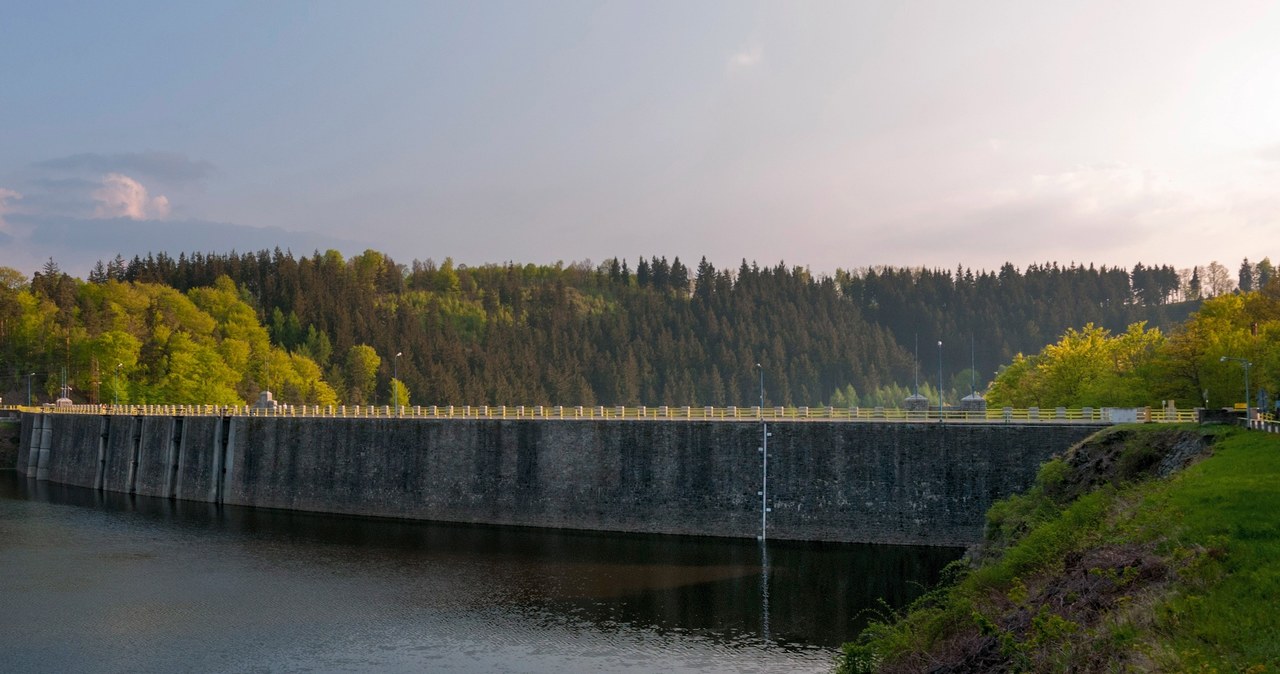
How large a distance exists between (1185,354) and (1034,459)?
19680 mm

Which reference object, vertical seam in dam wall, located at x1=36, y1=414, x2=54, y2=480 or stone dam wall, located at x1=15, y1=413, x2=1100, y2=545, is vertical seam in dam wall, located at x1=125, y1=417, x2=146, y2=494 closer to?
stone dam wall, located at x1=15, y1=413, x2=1100, y2=545

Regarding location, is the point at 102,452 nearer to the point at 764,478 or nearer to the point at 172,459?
the point at 172,459

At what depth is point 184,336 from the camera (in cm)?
13525

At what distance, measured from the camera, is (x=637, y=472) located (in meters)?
67.8

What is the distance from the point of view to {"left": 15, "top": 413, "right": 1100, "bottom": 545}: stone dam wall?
60.7 metres

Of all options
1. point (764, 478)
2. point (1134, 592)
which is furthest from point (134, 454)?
point (1134, 592)

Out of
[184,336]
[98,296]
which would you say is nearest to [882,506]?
[184,336]

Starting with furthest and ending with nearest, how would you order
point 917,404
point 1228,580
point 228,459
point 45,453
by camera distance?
point 45,453 < point 228,459 < point 917,404 < point 1228,580

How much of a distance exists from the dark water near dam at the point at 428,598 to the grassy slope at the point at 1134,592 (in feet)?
32.1

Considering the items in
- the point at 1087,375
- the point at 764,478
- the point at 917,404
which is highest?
the point at 1087,375

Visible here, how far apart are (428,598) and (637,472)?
70.2ft

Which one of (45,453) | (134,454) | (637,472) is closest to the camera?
(637,472)

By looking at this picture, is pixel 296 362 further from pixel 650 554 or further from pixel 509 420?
pixel 650 554

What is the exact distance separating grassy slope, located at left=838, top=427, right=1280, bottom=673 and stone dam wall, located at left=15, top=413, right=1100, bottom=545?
22.9 metres
